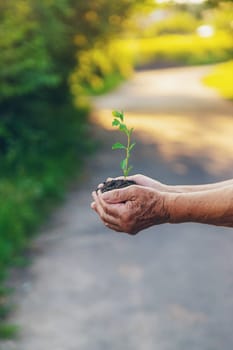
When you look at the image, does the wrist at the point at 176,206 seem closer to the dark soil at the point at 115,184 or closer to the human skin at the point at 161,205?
the human skin at the point at 161,205

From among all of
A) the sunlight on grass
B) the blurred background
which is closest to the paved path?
the blurred background

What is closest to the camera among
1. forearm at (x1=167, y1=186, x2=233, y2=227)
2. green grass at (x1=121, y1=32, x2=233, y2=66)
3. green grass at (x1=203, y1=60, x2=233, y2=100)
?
forearm at (x1=167, y1=186, x2=233, y2=227)

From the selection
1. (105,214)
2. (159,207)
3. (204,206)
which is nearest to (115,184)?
(105,214)

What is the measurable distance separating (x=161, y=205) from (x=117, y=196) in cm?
14

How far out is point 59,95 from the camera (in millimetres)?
16797

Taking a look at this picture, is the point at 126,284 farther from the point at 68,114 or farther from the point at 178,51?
the point at 178,51

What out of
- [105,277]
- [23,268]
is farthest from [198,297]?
[23,268]

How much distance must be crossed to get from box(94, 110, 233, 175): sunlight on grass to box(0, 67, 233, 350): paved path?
1.75 ft

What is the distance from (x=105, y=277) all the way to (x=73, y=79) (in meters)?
9.90

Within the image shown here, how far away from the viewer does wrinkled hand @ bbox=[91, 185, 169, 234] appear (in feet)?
8.85

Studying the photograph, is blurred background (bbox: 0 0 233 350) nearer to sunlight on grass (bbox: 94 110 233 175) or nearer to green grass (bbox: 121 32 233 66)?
sunlight on grass (bbox: 94 110 233 175)

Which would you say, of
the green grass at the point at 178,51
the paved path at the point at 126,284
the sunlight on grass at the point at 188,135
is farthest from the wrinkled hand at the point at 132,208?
the green grass at the point at 178,51

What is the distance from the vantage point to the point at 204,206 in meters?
2.60

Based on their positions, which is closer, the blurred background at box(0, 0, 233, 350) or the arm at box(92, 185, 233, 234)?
the arm at box(92, 185, 233, 234)
